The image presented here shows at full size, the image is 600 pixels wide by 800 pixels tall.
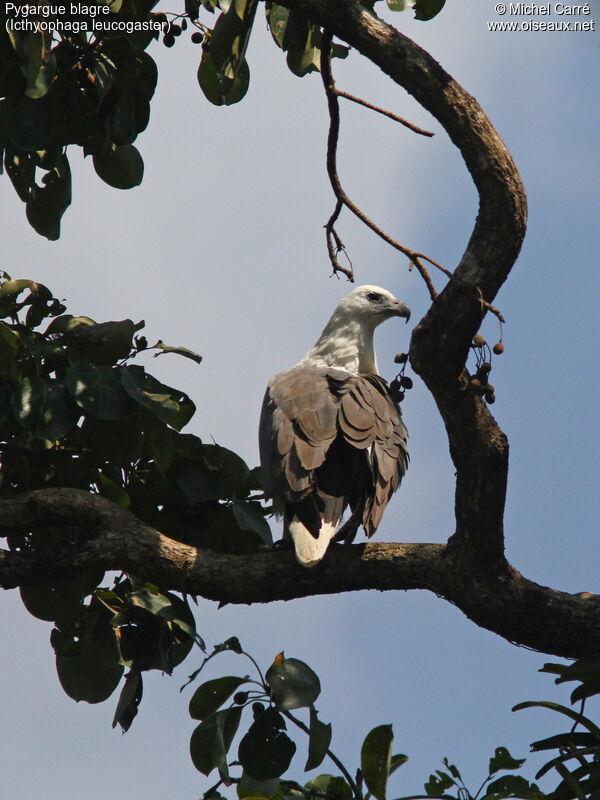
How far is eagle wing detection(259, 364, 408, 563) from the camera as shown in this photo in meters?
3.81

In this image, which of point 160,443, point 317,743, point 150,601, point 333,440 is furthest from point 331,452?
point 317,743

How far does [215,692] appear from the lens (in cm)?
312

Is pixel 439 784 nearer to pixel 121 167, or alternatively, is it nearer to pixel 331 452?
pixel 331 452

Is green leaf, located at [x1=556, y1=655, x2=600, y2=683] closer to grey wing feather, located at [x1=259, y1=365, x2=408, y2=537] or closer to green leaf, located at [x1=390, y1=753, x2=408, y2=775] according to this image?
green leaf, located at [x1=390, y1=753, x2=408, y2=775]

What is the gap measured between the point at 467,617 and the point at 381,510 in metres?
0.66

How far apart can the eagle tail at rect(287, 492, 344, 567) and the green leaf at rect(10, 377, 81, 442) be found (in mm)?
889

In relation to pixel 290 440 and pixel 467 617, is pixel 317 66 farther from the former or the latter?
pixel 467 617

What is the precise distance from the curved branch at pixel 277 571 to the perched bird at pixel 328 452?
0.46 ft

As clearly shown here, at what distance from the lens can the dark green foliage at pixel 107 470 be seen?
327cm

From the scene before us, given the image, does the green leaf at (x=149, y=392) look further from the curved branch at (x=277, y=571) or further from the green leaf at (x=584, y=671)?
the green leaf at (x=584, y=671)

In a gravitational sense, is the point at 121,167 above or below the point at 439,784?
above

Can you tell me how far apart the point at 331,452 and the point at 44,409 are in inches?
51.3

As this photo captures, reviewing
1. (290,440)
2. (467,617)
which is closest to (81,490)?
(290,440)

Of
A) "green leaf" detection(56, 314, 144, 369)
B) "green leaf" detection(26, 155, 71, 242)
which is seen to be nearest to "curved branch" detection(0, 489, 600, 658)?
"green leaf" detection(56, 314, 144, 369)
